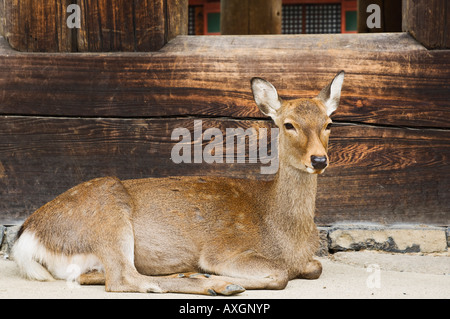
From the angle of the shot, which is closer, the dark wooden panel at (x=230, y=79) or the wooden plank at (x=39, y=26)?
the dark wooden panel at (x=230, y=79)

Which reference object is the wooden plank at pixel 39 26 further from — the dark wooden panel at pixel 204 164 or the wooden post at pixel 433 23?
the wooden post at pixel 433 23

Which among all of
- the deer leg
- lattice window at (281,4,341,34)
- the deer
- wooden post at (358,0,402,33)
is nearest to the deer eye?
the deer

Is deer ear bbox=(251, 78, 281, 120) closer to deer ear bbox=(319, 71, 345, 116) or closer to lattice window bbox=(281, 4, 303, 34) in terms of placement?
deer ear bbox=(319, 71, 345, 116)

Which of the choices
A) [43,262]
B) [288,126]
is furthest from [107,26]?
[43,262]

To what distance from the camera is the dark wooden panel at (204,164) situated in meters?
5.52

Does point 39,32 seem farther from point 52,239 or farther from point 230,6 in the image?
point 230,6

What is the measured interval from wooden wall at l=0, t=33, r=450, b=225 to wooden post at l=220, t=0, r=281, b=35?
5388 mm

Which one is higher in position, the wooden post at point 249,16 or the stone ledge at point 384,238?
the wooden post at point 249,16

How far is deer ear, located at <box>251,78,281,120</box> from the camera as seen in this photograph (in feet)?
16.0

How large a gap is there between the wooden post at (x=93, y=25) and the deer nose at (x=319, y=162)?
6.16 feet

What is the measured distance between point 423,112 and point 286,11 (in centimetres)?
1199

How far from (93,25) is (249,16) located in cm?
569

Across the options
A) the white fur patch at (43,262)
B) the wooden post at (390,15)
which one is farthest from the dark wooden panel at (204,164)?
the wooden post at (390,15)

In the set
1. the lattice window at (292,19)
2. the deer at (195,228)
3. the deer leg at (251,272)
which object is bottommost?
the deer leg at (251,272)
